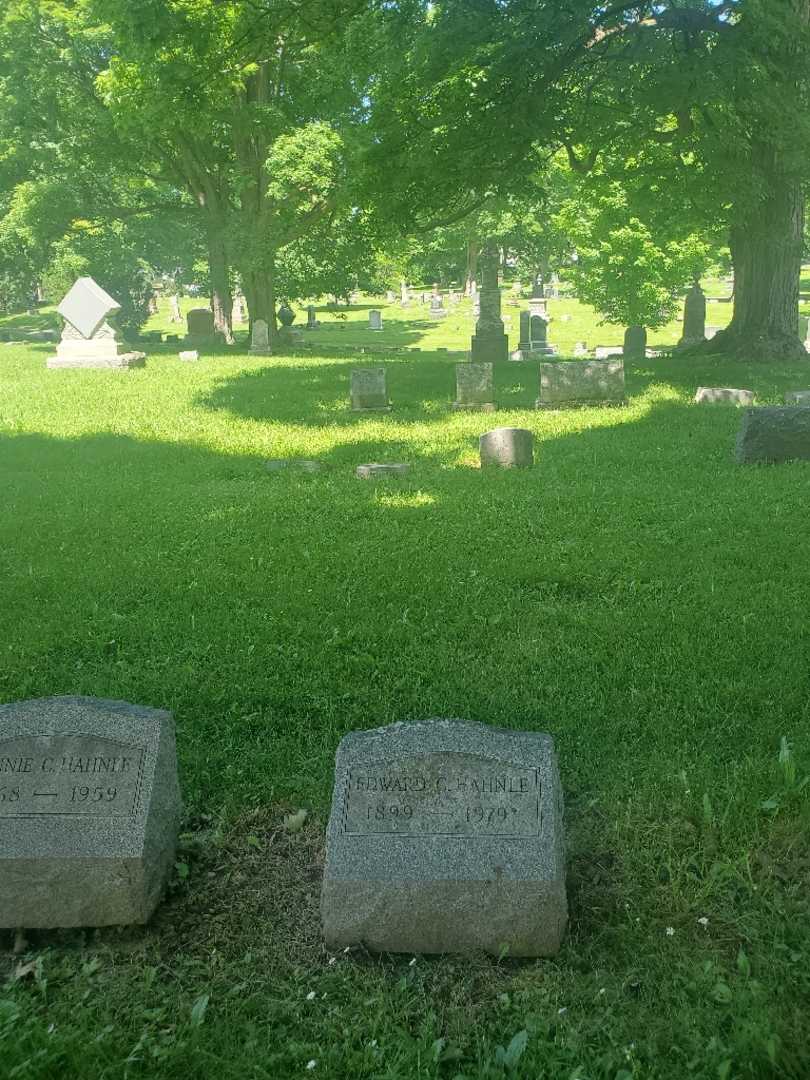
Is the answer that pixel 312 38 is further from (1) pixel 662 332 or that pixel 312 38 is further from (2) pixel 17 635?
(1) pixel 662 332

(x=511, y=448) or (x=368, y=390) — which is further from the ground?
(x=368, y=390)

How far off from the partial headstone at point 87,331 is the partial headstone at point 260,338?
4.55m

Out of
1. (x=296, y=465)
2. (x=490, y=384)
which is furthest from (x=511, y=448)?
(x=490, y=384)

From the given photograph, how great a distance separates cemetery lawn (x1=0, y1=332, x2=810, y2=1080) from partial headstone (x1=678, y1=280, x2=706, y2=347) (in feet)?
62.5

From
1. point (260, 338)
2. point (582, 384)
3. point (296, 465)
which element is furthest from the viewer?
point (260, 338)

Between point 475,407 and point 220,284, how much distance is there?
701 inches

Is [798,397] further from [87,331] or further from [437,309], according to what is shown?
[437,309]

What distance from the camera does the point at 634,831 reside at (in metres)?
4.20

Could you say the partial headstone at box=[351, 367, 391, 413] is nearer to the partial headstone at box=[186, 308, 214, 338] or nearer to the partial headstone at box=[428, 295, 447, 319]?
the partial headstone at box=[186, 308, 214, 338]

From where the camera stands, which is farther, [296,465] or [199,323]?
[199,323]

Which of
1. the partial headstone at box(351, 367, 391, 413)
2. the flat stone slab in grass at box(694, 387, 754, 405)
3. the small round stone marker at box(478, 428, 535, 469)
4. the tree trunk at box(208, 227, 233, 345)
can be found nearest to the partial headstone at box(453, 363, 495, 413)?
the partial headstone at box(351, 367, 391, 413)

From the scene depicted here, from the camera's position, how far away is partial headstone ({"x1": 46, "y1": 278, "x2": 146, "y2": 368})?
23.0 meters

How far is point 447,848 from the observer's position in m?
3.62

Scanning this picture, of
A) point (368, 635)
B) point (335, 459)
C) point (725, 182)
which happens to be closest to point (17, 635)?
point (368, 635)
